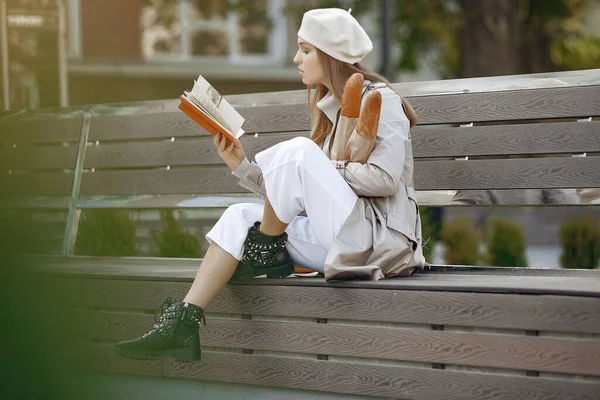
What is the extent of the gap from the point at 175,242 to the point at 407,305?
3848 millimetres

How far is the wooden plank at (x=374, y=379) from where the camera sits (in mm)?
2902

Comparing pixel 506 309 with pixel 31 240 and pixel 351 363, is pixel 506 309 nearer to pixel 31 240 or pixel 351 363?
pixel 351 363

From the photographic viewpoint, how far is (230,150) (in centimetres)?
350

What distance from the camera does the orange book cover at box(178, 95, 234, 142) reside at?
3299 millimetres

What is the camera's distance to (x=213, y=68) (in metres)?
19.4

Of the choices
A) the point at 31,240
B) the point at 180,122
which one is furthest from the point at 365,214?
the point at 31,240

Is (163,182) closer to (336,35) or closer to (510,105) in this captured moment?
(336,35)

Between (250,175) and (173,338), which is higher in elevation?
(250,175)

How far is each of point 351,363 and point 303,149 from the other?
68cm

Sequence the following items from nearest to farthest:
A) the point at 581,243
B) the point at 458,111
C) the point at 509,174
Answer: the point at 509,174
the point at 458,111
the point at 581,243

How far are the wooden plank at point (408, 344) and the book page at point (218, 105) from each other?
66 centimetres

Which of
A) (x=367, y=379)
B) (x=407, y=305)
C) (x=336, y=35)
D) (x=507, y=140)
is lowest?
(x=367, y=379)

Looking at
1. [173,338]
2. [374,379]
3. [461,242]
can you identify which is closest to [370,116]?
[374,379]

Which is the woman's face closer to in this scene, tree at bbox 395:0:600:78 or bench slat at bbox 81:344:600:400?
bench slat at bbox 81:344:600:400
